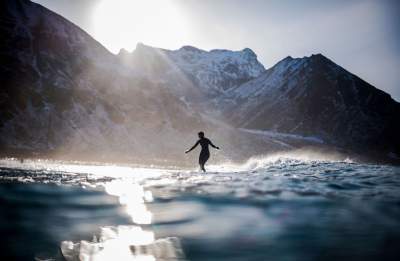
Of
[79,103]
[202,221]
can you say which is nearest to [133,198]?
[202,221]

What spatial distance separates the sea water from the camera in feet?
22.3

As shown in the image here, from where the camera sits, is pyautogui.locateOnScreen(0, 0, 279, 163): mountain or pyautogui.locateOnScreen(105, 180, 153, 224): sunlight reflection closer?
pyautogui.locateOnScreen(105, 180, 153, 224): sunlight reflection

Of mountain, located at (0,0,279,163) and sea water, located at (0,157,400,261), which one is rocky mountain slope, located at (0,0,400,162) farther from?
sea water, located at (0,157,400,261)

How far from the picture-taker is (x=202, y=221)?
8.21m

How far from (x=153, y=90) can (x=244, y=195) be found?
104 meters

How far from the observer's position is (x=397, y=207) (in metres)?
8.83

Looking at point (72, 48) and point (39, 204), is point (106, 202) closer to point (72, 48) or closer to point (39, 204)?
point (39, 204)

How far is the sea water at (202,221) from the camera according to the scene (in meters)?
6.80

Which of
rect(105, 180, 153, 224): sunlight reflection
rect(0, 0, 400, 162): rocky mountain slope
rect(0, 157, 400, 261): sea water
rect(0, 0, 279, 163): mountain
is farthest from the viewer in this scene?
rect(0, 0, 400, 162): rocky mountain slope

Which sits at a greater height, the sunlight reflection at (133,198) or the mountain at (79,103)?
the mountain at (79,103)

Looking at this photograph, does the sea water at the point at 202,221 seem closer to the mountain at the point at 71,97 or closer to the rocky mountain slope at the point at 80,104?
the rocky mountain slope at the point at 80,104

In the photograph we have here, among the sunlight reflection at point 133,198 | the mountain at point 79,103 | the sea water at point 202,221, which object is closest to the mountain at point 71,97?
the mountain at point 79,103

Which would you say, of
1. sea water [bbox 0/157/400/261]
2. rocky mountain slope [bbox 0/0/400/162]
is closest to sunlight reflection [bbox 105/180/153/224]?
sea water [bbox 0/157/400/261]

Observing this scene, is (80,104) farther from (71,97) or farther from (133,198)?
(133,198)
